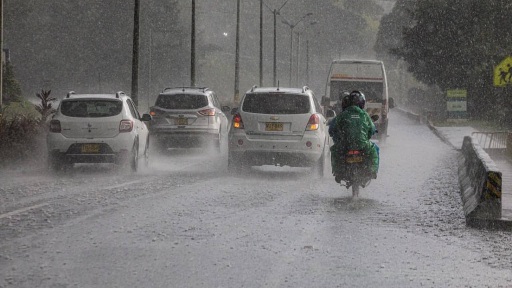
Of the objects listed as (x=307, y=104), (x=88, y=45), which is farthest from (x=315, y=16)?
(x=307, y=104)

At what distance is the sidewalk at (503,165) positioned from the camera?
13611 mm

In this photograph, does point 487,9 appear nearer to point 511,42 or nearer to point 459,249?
point 511,42

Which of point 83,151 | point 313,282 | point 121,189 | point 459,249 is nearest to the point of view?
point 313,282

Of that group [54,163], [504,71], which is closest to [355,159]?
[54,163]

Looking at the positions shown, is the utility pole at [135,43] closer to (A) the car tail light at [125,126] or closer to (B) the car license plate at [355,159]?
(A) the car tail light at [125,126]

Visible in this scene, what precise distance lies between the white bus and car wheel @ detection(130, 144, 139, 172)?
1406 centimetres

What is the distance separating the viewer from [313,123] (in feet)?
57.6

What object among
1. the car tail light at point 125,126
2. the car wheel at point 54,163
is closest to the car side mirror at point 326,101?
the car tail light at point 125,126

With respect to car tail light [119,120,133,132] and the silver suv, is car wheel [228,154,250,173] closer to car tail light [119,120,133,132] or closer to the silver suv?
car tail light [119,120,133,132]

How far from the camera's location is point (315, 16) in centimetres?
16875

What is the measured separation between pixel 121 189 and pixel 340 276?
758 cm

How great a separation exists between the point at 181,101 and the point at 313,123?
703 centimetres

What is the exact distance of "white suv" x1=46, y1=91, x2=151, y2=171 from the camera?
57.0 feet

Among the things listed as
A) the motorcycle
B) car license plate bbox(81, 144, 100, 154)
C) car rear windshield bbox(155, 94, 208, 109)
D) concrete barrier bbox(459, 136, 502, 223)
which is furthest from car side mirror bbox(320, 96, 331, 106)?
concrete barrier bbox(459, 136, 502, 223)
